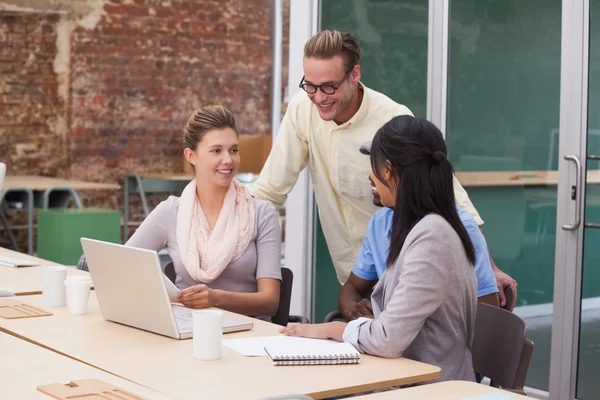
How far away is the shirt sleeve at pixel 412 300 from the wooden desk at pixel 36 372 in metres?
0.61

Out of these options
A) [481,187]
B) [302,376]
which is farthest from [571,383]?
[302,376]

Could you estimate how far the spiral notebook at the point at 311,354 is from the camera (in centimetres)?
216

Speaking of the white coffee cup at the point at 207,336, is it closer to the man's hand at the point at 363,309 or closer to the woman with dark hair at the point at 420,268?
the woman with dark hair at the point at 420,268

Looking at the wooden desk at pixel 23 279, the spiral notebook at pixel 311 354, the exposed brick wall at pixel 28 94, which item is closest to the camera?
the spiral notebook at pixel 311 354

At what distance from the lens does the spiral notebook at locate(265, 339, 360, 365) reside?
2.16 metres

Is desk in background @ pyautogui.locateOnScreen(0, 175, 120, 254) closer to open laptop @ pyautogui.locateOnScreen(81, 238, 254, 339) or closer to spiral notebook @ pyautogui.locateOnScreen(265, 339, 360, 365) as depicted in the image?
open laptop @ pyautogui.locateOnScreen(81, 238, 254, 339)

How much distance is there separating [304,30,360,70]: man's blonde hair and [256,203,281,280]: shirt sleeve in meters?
0.57

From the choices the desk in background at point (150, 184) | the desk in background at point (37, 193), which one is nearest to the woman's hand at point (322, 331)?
the desk in background at point (37, 193)

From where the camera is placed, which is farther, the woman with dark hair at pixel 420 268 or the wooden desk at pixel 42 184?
the wooden desk at pixel 42 184

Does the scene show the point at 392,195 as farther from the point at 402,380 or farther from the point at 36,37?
the point at 36,37

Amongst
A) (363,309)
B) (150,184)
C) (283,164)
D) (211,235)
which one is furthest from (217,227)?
(150,184)

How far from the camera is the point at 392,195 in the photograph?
2.41m

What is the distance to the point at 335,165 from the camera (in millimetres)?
3475

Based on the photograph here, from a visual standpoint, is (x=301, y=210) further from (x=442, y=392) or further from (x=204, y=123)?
(x=442, y=392)
